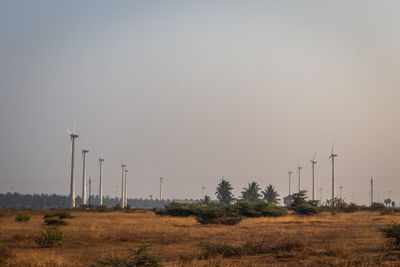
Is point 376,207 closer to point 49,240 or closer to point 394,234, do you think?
point 394,234

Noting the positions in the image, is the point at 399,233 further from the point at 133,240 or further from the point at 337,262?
the point at 133,240

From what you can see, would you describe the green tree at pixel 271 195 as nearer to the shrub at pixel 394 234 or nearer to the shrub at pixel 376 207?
the shrub at pixel 376 207

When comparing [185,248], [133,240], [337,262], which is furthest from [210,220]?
[337,262]

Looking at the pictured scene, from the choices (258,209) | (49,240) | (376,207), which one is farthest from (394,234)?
(376,207)

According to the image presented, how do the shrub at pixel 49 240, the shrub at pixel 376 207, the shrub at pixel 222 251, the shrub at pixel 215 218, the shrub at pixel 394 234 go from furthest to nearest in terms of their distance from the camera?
the shrub at pixel 376 207, the shrub at pixel 215 218, the shrub at pixel 49 240, the shrub at pixel 394 234, the shrub at pixel 222 251

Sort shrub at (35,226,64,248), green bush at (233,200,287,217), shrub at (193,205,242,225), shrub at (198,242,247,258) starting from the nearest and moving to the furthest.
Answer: shrub at (198,242,247,258)
shrub at (35,226,64,248)
shrub at (193,205,242,225)
green bush at (233,200,287,217)

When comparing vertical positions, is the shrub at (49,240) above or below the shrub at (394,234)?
below

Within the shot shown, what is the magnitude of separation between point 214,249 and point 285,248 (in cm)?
377

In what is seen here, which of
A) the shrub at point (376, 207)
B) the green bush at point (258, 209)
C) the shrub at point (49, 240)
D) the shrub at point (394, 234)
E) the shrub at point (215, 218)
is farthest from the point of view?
the shrub at point (376, 207)

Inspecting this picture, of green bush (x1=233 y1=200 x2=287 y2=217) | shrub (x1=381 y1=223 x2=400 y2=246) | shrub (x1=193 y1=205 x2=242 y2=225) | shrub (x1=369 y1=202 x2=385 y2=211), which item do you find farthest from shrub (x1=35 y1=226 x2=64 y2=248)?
shrub (x1=369 y1=202 x2=385 y2=211)

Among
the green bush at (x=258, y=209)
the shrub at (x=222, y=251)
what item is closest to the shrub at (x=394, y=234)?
the shrub at (x=222, y=251)

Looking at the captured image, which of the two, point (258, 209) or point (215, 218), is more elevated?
point (215, 218)

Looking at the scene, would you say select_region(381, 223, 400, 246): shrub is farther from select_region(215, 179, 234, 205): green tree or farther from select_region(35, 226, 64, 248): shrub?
select_region(215, 179, 234, 205): green tree

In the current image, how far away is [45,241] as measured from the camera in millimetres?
24844
